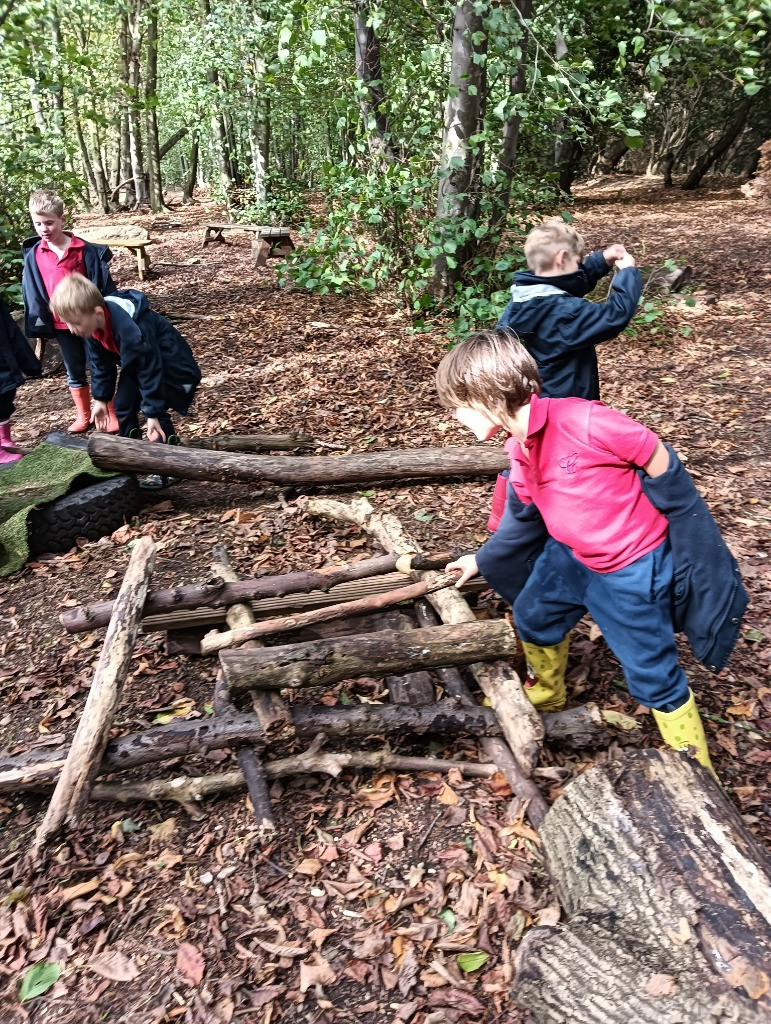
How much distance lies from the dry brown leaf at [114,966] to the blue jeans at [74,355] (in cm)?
425

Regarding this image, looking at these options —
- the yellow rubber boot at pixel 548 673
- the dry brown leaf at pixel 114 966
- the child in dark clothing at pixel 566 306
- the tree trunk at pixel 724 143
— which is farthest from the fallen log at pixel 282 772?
the tree trunk at pixel 724 143

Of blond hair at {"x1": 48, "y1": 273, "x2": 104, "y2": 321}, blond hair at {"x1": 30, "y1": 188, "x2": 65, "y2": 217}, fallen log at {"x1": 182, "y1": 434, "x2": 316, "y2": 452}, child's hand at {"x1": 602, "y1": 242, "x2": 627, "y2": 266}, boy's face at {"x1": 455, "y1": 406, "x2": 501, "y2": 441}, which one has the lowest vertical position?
fallen log at {"x1": 182, "y1": 434, "x2": 316, "y2": 452}

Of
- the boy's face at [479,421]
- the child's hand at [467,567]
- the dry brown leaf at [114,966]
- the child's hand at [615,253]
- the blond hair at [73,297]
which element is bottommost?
the dry brown leaf at [114,966]

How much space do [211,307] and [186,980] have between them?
9.27 metres

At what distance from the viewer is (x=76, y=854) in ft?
8.46

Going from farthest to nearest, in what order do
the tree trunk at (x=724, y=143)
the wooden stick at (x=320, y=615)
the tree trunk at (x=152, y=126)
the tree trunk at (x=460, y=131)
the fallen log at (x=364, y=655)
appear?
1. the tree trunk at (x=152, y=126)
2. the tree trunk at (x=724, y=143)
3. the tree trunk at (x=460, y=131)
4. the wooden stick at (x=320, y=615)
5. the fallen log at (x=364, y=655)

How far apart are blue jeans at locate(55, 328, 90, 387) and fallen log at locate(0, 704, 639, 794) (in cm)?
354

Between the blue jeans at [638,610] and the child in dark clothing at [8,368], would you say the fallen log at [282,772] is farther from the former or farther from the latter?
the child in dark clothing at [8,368]

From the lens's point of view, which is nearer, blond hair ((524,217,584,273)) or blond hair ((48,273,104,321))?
blond hair ((524,217,584,273))

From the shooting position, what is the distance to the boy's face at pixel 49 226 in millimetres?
4973

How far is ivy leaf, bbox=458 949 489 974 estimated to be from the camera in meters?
2.15

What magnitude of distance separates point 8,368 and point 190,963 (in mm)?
4733

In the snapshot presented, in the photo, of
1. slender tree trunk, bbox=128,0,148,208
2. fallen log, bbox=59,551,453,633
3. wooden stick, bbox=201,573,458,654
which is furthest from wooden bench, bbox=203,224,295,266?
wooden stick, bbox=201,573,458,654

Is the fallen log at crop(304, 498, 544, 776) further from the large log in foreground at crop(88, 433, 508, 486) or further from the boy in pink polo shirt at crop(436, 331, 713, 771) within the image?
the large log in foreground at crop(88, 433, 508, 486)
